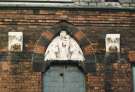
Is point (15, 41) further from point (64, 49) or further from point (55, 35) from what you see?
point (64, 49)

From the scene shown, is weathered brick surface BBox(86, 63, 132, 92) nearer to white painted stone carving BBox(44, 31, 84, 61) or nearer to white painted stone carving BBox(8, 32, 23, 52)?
white painted stone carving BBox(44, 31, 84, 61)

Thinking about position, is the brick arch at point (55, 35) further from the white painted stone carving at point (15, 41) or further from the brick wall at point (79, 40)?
the white painted stone carving at point (15, 41)

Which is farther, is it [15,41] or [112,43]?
[112,43]

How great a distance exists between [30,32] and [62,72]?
127 centimetres

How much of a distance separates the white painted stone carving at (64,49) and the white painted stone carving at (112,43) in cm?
71

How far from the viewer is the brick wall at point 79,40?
36.6 ft

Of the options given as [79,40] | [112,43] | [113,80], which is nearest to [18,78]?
[79,40]

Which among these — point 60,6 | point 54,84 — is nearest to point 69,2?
point 60,6

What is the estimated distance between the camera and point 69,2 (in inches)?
461

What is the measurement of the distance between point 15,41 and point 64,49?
4.04 ft

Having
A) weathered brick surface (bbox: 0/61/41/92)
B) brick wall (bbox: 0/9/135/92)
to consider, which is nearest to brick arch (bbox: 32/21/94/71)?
brick wall (bbox: 0/9/135/92)

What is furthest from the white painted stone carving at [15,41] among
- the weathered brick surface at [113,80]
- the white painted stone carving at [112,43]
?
the white painted stone carving at [112,43]

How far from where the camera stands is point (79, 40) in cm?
1150

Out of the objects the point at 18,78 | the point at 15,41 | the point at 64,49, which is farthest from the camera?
the point at 64,49
